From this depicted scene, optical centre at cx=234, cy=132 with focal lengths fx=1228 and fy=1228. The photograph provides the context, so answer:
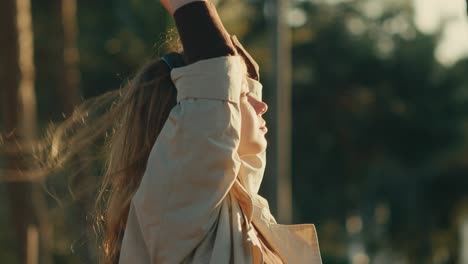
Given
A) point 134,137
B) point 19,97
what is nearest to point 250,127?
point 134,137

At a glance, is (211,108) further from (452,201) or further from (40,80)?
(452,201)

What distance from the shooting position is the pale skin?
3207mm

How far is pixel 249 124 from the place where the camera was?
126 inches

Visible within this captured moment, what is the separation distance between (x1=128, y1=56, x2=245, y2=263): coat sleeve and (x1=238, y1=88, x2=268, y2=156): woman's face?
11 centimetres

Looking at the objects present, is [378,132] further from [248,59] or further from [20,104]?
[248,59]

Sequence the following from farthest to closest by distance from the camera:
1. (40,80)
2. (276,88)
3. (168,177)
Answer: (40,80) < (276,88) < (168,177)

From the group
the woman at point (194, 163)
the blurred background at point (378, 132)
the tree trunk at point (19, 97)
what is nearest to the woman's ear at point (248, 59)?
the woman at point (194, 163)

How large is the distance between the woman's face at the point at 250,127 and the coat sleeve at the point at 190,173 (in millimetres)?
113

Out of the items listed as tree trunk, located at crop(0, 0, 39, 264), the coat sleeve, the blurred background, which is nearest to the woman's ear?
the coat sleeve

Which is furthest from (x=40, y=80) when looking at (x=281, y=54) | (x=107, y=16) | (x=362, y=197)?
(x=362, y=197)

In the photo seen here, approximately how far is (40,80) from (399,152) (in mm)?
13287

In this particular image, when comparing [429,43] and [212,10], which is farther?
[429,43]

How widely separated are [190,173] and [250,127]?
0.86ft

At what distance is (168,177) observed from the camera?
3039mm
